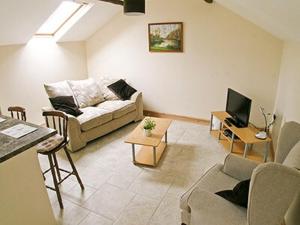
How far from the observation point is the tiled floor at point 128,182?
2139 mm

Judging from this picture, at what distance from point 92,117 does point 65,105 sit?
49 cm

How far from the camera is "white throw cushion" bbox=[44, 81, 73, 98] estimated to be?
139 inches

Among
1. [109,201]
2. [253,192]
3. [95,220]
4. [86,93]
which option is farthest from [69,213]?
[86,93]

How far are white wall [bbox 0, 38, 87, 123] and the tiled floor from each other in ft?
4.46

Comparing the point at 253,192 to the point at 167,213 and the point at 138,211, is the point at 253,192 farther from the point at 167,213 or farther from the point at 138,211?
the point at 138,211

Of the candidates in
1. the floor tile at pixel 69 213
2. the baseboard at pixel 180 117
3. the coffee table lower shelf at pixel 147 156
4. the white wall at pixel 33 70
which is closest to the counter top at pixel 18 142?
the floor tile at pixel 69 213

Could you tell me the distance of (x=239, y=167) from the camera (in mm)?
1921

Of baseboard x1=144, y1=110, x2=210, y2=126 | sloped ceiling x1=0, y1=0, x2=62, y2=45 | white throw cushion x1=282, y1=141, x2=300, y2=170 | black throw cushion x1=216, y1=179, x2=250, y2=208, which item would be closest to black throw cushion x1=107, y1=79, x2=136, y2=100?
baseboard x1=144, y1=110, x2=210, y2=126

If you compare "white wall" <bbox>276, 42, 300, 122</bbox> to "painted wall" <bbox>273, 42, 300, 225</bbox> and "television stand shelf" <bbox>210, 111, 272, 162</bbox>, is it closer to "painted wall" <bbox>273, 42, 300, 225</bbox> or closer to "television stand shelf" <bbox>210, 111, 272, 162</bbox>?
"painted wall" <bbox>273, 42, 300, 225</bbox>

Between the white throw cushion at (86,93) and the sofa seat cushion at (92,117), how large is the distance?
0.20 m

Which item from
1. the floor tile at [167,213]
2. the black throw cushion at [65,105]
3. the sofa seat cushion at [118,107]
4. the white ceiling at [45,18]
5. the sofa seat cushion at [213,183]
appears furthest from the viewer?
the sofa seat cushion at [118,107]

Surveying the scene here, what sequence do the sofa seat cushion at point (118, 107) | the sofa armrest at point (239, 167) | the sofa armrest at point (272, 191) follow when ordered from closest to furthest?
1. the sofa armrest at point (272, 191)
2. the sofa armrest at point (239, 167)
3. the sofa seat cushion at point (118, 107)

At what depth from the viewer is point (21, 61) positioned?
12.6ft

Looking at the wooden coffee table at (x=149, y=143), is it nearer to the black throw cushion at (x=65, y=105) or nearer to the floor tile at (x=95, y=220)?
the floor tile at (x=95, y=220)
